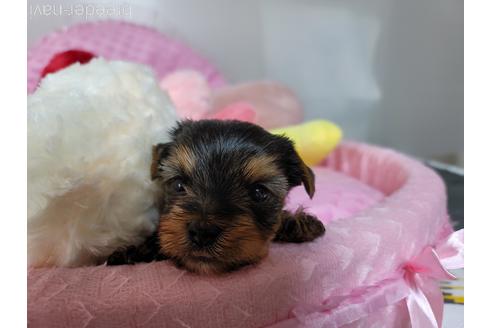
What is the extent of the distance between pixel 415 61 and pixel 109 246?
207cm

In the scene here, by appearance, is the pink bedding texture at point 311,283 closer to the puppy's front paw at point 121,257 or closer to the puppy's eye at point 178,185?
the puppy's front paw at point 121,257

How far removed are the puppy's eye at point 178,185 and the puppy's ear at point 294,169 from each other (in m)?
0.30

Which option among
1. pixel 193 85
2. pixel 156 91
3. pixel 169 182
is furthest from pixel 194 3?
pixel 169 182

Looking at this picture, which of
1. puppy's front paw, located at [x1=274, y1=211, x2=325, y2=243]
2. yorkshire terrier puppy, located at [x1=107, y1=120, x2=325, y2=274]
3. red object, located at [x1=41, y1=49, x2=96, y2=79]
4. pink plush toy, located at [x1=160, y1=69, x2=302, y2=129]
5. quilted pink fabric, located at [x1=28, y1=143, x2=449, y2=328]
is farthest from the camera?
pink plush toy, located at [x1=160, y1=69, x2=302, y2=129]

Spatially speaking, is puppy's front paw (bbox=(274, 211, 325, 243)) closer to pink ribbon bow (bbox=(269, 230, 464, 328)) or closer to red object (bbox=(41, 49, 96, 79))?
pink ribbon bow (bbox=(269, 230, 464, 328))

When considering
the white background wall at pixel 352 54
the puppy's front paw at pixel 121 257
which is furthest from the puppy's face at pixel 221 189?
the white background wall at pixel 352 54

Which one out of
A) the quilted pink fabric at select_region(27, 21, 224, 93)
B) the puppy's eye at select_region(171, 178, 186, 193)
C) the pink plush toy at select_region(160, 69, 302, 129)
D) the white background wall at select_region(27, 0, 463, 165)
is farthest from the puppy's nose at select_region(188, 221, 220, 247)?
the quilted pink fabric at select_region(27, 21, 224, 93)

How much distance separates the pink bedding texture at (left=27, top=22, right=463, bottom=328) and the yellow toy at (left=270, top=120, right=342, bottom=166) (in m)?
0.31

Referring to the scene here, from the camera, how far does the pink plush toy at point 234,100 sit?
2.47 metres

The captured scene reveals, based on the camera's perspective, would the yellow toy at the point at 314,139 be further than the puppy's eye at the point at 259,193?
Yes

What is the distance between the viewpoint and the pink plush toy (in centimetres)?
247

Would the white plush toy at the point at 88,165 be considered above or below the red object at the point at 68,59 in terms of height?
below

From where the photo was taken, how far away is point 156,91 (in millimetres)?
1642
